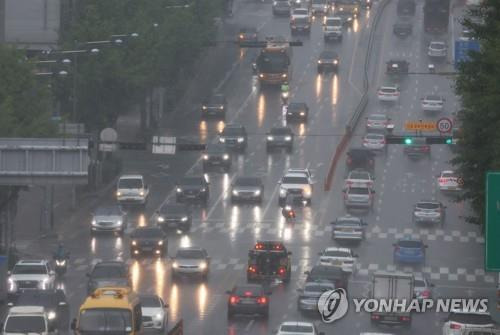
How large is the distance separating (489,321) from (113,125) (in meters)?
57.0

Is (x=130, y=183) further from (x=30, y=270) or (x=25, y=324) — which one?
(x=25, y=324)

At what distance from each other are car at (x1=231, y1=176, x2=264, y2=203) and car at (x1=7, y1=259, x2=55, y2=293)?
2734 cm

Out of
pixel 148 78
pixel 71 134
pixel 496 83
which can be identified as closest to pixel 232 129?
pixel 148 78

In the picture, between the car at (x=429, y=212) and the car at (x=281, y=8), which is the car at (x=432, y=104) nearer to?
the car at (x=429, y=212)

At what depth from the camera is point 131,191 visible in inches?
3885

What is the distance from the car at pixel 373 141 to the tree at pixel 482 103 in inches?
2323

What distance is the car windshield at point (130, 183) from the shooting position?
324ft

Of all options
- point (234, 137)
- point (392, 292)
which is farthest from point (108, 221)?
point (392, 292)

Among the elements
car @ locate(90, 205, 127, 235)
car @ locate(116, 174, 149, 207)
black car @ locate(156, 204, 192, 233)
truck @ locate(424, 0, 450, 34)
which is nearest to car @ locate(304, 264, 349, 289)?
black car @ locate(156, 204, 192, 233)

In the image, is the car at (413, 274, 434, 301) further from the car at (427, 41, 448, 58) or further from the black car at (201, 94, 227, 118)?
the car at (427, 41, 448, 58)

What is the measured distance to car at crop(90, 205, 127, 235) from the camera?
9006 cm

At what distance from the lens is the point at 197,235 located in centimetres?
9088

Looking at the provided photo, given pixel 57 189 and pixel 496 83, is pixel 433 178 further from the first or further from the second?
pixel 496 83

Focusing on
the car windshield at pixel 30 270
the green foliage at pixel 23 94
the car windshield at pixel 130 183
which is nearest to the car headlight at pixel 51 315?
the car windshield at pixel 30 270
